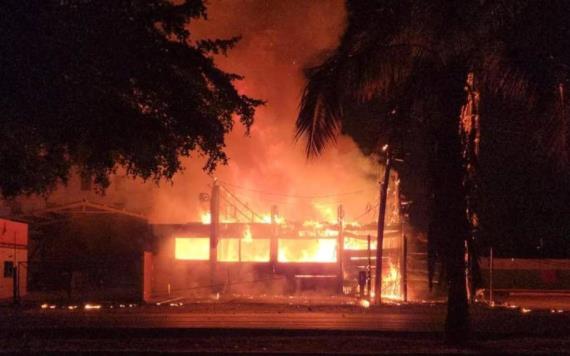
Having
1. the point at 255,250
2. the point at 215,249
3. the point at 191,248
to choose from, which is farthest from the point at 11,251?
the point at 255,250

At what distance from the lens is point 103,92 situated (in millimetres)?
11594

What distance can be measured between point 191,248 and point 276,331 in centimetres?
2246

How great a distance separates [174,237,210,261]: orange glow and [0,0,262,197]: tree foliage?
820 inches

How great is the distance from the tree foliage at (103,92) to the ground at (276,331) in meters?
2.82

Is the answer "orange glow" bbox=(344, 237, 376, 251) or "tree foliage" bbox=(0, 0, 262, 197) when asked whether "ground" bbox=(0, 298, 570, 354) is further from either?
"orange glow" bbox=(344, 237, 376, 251)

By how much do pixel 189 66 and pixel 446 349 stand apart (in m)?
6.42

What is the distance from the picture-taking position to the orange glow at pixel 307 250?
110ft

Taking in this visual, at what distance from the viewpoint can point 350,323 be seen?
14.3 meters

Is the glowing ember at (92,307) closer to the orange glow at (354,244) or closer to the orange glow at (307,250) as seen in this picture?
the orange glow at (307,250)

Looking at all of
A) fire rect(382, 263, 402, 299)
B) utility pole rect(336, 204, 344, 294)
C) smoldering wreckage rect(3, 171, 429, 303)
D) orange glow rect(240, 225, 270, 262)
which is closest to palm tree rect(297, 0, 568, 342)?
fire rect(382, 263, 402, 299)

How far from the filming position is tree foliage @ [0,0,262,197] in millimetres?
11016

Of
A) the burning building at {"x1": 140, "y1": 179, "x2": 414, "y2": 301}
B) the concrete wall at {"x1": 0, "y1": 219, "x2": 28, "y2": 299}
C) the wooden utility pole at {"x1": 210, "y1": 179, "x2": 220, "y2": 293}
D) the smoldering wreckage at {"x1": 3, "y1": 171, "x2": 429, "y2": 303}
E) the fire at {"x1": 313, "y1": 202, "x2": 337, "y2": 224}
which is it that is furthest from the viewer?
the fire at {"x1": 313, "y1": 202, "x2": 337, "y2": 224}

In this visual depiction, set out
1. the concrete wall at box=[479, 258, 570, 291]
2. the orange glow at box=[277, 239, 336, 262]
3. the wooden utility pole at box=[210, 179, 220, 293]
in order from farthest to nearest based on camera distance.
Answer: the concrete wall at box=[479, 258, 570, 291] → the orange glow at box=[277, 239, 336, 262] → the wooden utility pole at box=[210, 179, 220, 293]

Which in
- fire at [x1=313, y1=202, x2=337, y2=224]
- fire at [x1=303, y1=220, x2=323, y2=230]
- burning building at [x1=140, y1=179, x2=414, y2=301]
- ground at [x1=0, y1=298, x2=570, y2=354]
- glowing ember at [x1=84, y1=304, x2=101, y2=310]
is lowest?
glowing ember at [x1=84, y1=304, x2=101, y2=310]
